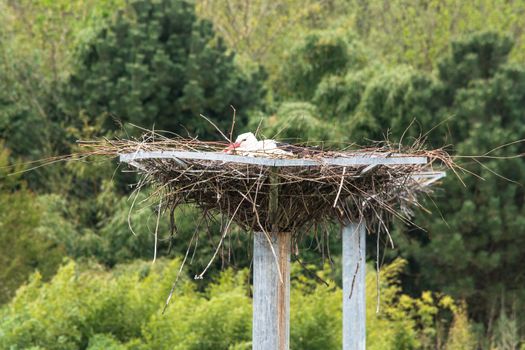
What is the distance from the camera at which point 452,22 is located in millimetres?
21406

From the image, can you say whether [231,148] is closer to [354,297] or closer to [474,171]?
[354,297]

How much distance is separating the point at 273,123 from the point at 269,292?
11494mm

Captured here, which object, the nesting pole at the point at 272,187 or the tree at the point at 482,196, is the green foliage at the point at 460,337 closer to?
the tree at the point at 482,196

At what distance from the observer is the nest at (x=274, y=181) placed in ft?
15.3

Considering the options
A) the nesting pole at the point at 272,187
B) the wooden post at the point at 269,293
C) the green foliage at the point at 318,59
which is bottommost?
the wooden post at the point at 269,293

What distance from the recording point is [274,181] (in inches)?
190

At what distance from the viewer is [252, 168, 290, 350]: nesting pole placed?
5.06 metres

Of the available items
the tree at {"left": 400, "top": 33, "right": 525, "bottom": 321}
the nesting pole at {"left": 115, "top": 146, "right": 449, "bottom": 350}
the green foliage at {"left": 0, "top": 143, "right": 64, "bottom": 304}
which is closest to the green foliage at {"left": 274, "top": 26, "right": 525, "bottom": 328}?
the tree at {"left": 400, "top": 33, "right": 525, "bottom": 321}

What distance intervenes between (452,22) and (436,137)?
561 centimetres

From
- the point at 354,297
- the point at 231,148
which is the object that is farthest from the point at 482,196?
the point at 231,148

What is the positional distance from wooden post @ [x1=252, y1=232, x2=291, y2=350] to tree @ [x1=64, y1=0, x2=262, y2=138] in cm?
1183

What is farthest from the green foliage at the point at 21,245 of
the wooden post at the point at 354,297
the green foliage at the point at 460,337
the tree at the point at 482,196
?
the wooden post at the point at 354,297

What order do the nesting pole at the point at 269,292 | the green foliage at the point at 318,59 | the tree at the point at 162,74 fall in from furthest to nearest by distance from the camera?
the green foliage at the point at 318,59 → the tree at the point at 162,74 → the nesting pole at the point at 269,292

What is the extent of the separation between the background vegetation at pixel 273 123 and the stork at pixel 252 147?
6463 millimetres
